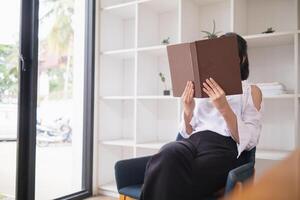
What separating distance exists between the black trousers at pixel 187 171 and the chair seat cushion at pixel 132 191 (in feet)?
0.72

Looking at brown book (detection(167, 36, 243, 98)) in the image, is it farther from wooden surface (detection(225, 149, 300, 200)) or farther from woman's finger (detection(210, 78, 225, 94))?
wooden surface (detection(225, 149, 300, 200))

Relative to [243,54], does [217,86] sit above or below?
below

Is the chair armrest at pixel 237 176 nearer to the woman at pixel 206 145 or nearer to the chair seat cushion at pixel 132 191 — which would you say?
the woman at pixel 206 145

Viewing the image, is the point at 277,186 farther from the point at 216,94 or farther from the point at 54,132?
the point at 54,132

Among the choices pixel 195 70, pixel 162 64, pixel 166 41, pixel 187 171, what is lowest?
pixel 187 171

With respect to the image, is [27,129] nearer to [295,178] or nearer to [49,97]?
[49,97]

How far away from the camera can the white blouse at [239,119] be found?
147cm

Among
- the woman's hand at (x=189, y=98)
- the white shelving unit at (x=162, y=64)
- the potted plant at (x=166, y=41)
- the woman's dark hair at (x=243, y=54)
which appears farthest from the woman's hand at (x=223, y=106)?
the potted plant at (x=166, y=41)

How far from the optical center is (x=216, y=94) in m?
1.46

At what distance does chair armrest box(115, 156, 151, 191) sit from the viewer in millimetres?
1625

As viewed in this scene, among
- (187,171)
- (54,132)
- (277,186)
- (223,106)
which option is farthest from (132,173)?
(277,186)

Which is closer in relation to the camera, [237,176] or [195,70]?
[237,176]

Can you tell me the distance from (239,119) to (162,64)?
4.23ft

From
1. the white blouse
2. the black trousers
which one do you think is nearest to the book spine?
the white blouse
